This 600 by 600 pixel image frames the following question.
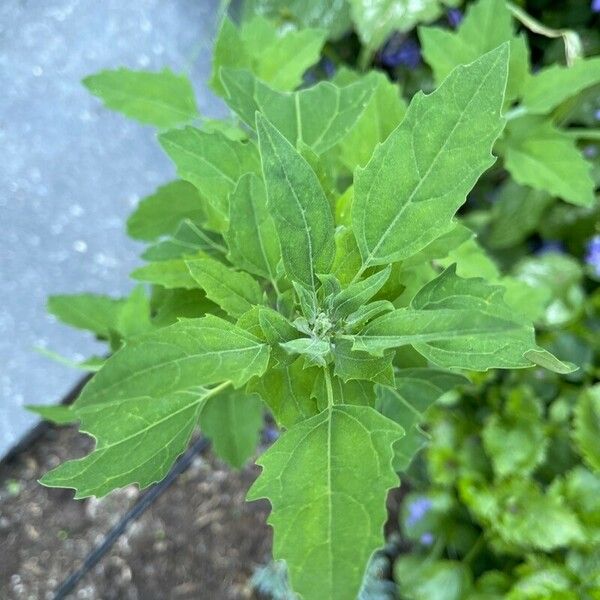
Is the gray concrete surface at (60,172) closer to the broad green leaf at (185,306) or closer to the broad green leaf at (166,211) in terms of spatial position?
the broad green leaf at (166,211)

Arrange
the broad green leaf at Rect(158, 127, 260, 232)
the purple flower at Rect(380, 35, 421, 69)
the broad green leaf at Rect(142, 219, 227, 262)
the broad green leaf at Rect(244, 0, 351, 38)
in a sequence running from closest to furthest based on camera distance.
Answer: the broad green leaf at Rect(158, 127, 260, 232), the broad green leaf at Rect(142, 219, 227, 262), the broad green leaf at Rect(244, 0, 351, 38), the purple flower at Rect(380, 35, 421, 69)

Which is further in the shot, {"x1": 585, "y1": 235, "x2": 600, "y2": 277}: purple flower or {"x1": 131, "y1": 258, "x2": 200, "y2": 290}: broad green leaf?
{"x1": 585, "y1": 235, "x2": 600, "y2": 277}: purple flower

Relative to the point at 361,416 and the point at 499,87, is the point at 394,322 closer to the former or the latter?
the point at 361,416

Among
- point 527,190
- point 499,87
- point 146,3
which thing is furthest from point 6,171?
point 499,87

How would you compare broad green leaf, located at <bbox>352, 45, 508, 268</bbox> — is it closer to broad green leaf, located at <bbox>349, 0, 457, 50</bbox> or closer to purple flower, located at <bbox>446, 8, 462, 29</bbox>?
broad green leaf, located at <bbox>349, 0, 457, 50</bbox>

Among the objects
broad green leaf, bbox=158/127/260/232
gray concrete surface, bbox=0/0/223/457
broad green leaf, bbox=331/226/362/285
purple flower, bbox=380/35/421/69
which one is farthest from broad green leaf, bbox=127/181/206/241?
purple flower, bbox=380/35/421/69

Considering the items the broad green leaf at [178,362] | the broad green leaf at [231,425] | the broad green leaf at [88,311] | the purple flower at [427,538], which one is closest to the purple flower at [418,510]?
the purple flower at [427,538]

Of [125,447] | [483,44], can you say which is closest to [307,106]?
[483,44]
